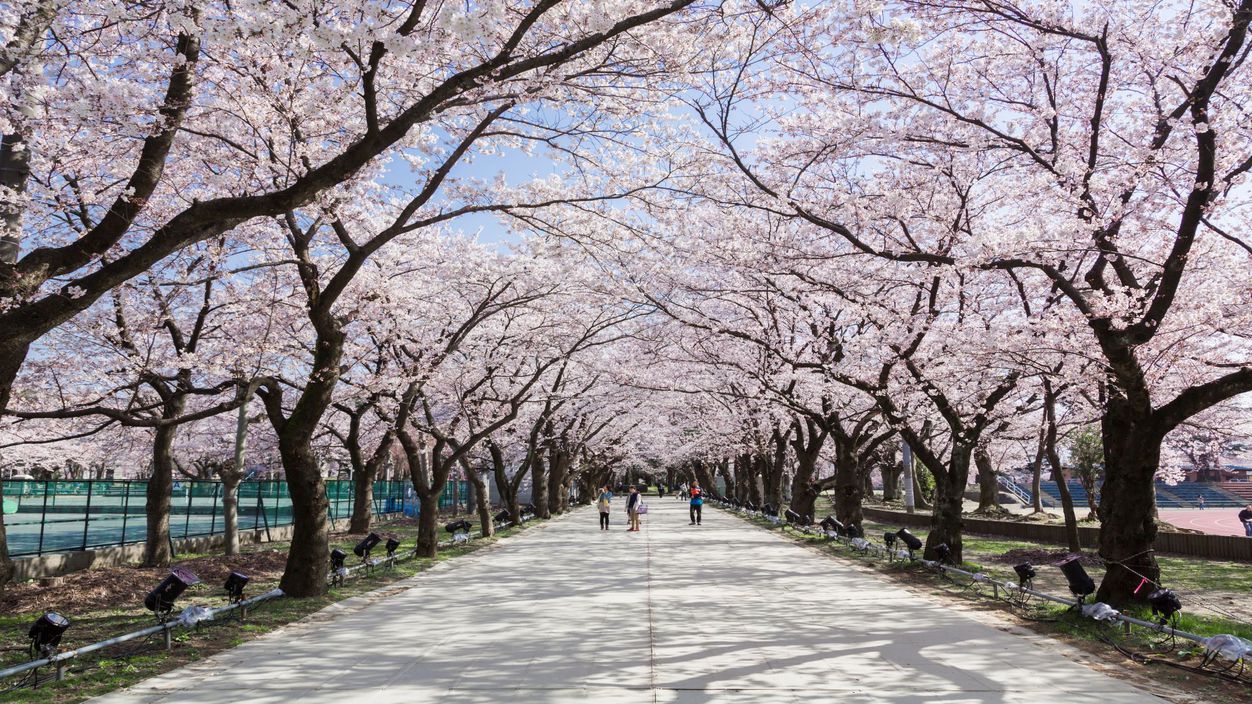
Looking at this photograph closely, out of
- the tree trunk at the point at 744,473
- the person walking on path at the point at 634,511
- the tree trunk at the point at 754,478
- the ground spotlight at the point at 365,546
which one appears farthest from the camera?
the tree trunk at the point at 744,473

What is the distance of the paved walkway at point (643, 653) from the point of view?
5.73m

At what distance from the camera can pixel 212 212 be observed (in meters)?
5.77

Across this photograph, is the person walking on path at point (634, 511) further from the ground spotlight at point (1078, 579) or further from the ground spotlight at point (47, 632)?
the ground spotlight at point (47, 632)

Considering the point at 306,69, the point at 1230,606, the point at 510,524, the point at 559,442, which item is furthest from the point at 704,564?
the point at 559,442

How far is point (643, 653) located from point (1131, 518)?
5.67 meters

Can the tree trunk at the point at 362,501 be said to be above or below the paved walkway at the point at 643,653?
above

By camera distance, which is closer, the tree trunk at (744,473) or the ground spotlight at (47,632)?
the ground spotlight at (47,632)

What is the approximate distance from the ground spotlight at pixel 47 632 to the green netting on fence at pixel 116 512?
1156cm

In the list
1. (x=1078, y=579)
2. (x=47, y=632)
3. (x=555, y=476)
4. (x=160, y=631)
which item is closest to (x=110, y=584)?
(x=160, y=631)

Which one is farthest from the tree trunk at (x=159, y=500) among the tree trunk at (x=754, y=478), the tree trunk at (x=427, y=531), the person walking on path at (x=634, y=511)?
the tree trunk at (x=754, y=478)

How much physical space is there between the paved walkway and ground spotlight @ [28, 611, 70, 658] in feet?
2.70

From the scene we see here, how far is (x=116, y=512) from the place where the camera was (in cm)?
2503

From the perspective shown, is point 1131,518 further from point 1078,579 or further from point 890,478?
point 890,478

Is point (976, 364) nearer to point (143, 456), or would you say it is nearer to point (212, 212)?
point (212, 212)
